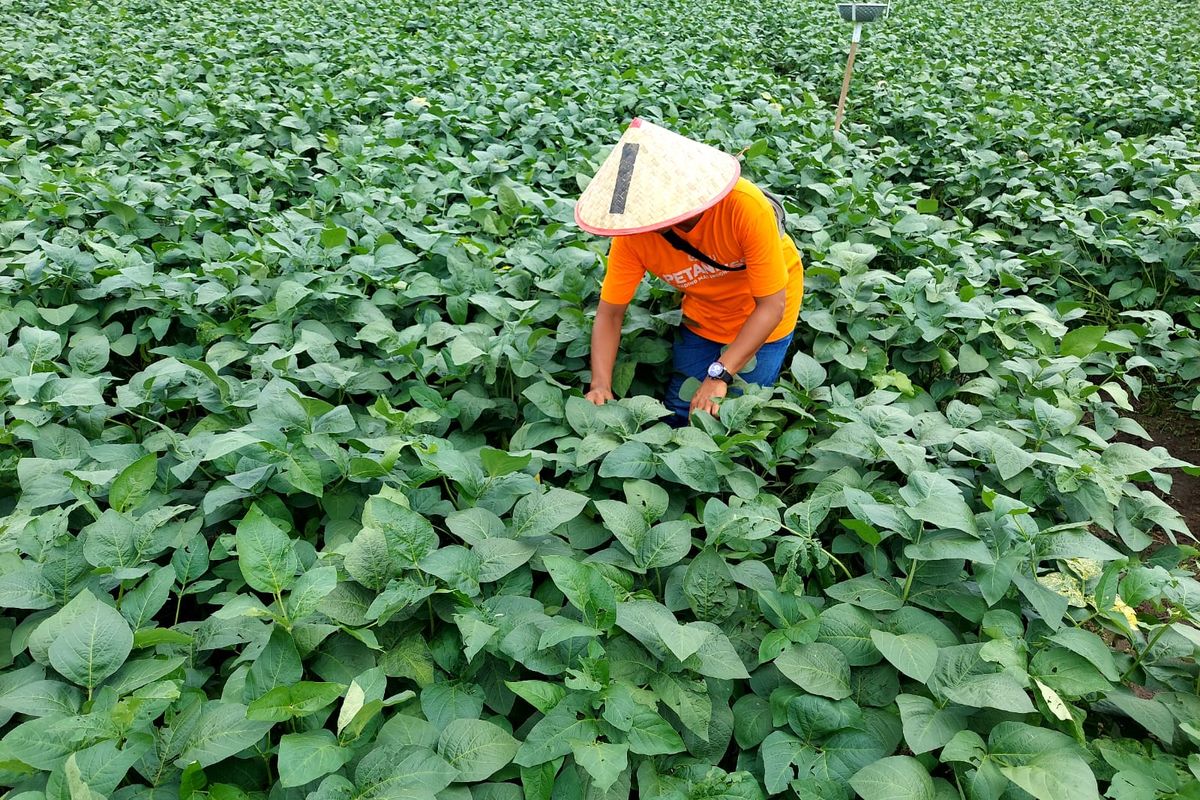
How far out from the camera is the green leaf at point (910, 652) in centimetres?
143

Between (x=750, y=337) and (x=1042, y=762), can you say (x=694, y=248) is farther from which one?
(x=1042, y=762)

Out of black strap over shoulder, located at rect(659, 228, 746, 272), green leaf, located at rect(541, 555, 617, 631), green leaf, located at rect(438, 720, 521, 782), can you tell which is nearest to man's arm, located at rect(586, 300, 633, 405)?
black strap over shoulder, located at rect(659, 228, 746, 272)

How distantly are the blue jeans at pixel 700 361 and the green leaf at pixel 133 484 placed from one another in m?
1.66

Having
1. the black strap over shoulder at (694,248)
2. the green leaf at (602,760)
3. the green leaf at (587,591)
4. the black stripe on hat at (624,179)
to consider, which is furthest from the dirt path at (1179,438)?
the green leaf at (602,760)

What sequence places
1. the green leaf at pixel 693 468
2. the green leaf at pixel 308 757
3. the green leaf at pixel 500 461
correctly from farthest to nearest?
the green leaf at pixel 693 468, the green leaf at pixel 500 461, the green leaf at pixel 308 757

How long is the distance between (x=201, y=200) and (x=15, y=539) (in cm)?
277

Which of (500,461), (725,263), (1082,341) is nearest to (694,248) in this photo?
(725,263)

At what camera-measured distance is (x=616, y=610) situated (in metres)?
1.53

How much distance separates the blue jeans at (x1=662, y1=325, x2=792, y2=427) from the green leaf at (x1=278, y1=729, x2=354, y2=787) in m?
1.76

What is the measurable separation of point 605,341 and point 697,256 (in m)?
0.41

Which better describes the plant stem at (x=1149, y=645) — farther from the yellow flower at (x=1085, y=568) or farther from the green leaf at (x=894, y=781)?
the green leaf at (x=894, y=781)

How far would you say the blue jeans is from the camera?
285 centimetres

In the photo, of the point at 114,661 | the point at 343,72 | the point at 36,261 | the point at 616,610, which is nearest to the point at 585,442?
the point at 616,610

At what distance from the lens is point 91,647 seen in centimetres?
138
